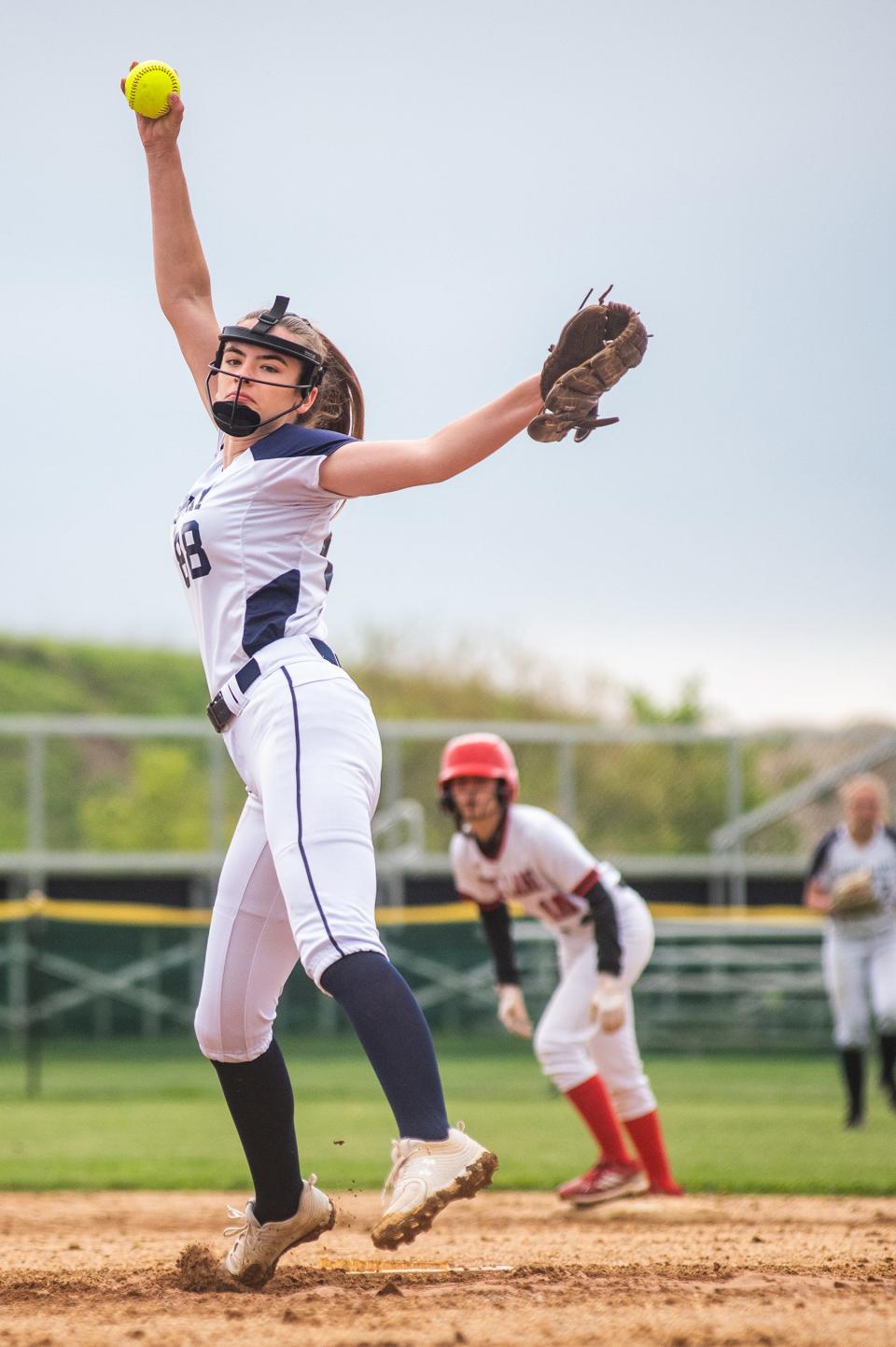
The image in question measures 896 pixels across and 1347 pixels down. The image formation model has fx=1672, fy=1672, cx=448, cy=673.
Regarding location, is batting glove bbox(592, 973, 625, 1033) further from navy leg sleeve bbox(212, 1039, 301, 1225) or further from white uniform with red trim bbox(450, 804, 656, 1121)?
navy leg sleeve bbox(212, 1039, 301, 1225)

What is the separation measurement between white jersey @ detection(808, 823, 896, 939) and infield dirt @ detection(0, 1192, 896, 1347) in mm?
4652

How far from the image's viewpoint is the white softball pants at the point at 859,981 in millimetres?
10156

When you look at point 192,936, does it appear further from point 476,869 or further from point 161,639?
point 161,639

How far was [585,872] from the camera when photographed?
258 inches

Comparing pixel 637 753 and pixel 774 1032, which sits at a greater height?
pixel 637 753

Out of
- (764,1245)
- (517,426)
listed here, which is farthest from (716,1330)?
(764,1245)

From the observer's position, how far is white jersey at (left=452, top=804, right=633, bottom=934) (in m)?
6.56

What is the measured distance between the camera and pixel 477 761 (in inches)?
260

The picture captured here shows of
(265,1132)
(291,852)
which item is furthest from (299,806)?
(265,1132)

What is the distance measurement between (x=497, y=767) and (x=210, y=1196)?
2.14 m

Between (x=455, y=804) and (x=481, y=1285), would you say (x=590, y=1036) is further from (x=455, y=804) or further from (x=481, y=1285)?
(x=481, y=1285)

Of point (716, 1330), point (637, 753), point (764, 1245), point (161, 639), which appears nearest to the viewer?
point (716, 1330)

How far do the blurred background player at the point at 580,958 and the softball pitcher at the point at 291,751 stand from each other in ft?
9.19

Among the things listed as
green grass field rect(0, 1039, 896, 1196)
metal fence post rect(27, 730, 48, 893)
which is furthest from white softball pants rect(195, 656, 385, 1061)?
metal fence post rect(27, 730, 48, 893)
